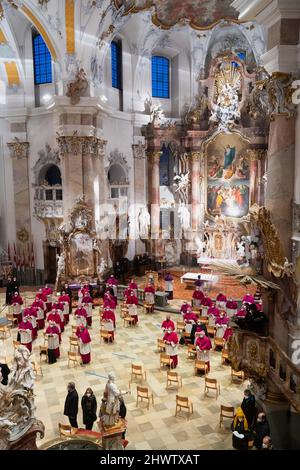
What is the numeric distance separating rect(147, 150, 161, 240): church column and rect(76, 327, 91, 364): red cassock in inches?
481

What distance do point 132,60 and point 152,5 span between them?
335cm

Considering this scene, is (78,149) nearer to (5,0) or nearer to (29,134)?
(29,134)

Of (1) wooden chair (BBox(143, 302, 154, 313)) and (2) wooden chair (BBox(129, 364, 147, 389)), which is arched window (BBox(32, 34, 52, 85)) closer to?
(1) wooden chair (BBox(143, 302, 154, 313))

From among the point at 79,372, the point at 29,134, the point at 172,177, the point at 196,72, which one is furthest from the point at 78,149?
the point at 79,372

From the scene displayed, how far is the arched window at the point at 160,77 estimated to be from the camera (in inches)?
1017

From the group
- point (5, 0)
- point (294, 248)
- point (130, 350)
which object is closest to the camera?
point (294, 248)

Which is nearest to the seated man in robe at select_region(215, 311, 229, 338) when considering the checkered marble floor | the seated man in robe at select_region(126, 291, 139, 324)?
the checkered marble floor

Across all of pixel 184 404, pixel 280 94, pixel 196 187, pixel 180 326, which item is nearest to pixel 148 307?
pixel 180 326

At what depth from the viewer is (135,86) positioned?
24.1m

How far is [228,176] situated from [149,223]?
5.33 meters

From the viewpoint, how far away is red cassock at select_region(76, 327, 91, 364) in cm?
1342

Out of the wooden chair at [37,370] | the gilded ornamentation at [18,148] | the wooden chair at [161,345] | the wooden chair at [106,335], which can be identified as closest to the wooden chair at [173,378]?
the wooden chair at [161,345]

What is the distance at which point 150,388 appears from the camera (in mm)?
12281

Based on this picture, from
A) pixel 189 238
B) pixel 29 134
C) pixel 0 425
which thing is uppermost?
pixel 29 134
